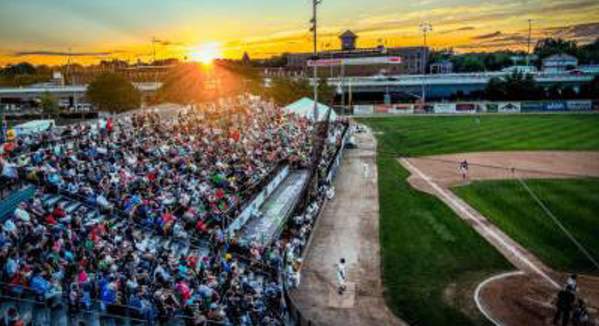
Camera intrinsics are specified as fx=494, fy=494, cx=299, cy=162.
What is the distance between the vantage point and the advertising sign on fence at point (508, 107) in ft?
253

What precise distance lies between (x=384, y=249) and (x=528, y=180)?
15.3m

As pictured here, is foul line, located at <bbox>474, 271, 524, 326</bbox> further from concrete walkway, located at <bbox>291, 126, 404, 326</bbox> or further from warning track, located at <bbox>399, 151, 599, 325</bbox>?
concrete walkway, located at <bbox>291, 126, 404, 326</bbox>

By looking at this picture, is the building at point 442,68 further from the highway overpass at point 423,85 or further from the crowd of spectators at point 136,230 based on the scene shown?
the crowd of spectators at point 136,230

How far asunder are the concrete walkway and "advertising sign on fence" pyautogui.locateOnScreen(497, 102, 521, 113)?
5391 centimetres

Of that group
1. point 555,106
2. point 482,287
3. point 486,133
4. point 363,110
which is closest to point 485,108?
point 555,106

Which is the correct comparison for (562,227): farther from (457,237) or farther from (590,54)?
(590,54)

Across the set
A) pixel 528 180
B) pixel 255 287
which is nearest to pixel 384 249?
pixel 255 287

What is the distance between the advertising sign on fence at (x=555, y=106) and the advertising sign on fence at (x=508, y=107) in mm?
4049

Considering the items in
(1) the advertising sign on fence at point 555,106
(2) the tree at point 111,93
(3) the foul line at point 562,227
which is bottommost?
(3) the foul line at point 562,227

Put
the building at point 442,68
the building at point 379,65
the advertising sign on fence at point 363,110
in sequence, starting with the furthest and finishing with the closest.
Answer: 1. the building at point 442,68
2. the building at point 379,65
3. the advertising sign on fence at point 363,110

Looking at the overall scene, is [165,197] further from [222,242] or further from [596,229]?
[596,229]

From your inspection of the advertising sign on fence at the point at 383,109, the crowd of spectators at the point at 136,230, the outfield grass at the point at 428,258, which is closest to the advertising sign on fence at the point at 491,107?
the advertising sign on fence at the point at 383,109

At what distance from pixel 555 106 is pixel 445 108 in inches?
632

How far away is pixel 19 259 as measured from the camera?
11.6 meters
